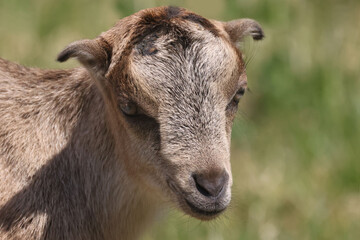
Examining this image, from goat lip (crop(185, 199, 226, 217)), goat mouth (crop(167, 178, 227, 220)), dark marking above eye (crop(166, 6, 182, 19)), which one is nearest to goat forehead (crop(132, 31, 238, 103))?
dark marking above eye (crop(166, 6, 182, 19))

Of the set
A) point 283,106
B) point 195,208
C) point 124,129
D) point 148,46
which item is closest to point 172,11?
point 148,46

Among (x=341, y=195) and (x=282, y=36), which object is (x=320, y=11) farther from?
(x=341, y=195)

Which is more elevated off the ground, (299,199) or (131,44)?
(131,44)

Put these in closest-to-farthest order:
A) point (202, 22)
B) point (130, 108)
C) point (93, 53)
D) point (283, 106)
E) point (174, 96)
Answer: point (174, 96) → point (130, 108) → point (93, 53) → point (202, 22) → point (283, 106)

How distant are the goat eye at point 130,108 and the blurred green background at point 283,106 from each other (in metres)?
1.49

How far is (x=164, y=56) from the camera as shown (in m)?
6.70

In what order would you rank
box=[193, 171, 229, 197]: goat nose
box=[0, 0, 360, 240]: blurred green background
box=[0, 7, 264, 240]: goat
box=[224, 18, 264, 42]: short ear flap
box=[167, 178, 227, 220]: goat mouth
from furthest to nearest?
1. box=[0, 0, 360, 240]: blurred green background
2. box=[224, 18, 264, 42]: short ear flap
3. box=[0, 7, 264, 240]: goat
4. box=[167, 178, 227, 220]: goat mouth
5. box=[193, 171, 229, 197]: goat nose

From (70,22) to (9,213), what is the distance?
7.25 m

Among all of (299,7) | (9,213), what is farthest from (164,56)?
(299,7)

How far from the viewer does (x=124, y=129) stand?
7.05 metres

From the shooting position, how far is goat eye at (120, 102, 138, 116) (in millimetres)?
6723

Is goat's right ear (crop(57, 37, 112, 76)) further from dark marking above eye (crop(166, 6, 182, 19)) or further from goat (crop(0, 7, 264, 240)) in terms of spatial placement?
dark marking above eye (crop(166, 6, 182, 19))

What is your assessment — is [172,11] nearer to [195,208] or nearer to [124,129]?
[124,129]

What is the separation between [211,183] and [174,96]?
0.83 metres
